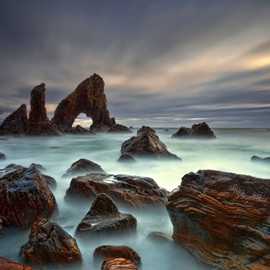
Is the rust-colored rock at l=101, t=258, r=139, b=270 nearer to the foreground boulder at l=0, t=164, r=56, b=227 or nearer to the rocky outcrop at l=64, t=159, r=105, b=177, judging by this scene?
the foreground boulder at l=0, t=164, r=56, b=227

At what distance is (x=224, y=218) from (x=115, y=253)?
1.87 metres

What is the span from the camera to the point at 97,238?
507cm

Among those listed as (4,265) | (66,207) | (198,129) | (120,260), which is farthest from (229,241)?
(198,129)

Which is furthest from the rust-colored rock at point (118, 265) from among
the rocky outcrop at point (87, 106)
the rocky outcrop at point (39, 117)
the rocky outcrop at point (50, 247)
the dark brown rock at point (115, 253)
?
the rocky outcrop at point (87, 106)

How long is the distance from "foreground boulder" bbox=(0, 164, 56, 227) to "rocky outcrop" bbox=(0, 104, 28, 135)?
53.5 metres

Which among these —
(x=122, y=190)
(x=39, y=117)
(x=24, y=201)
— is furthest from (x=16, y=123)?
(x=24, y=201)

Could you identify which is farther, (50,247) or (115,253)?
(115,253)

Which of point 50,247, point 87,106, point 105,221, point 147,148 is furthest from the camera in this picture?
point 87,106

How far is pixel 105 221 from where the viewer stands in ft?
17.7

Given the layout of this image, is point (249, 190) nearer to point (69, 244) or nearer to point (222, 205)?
point (222, 205)

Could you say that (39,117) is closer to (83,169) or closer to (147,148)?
(147,148)

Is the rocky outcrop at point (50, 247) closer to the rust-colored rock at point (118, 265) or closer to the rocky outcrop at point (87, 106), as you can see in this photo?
the rust-colored rock at point (118, 265)

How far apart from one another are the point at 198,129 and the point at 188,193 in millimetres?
35486

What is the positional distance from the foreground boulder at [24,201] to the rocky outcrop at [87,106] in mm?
62662
